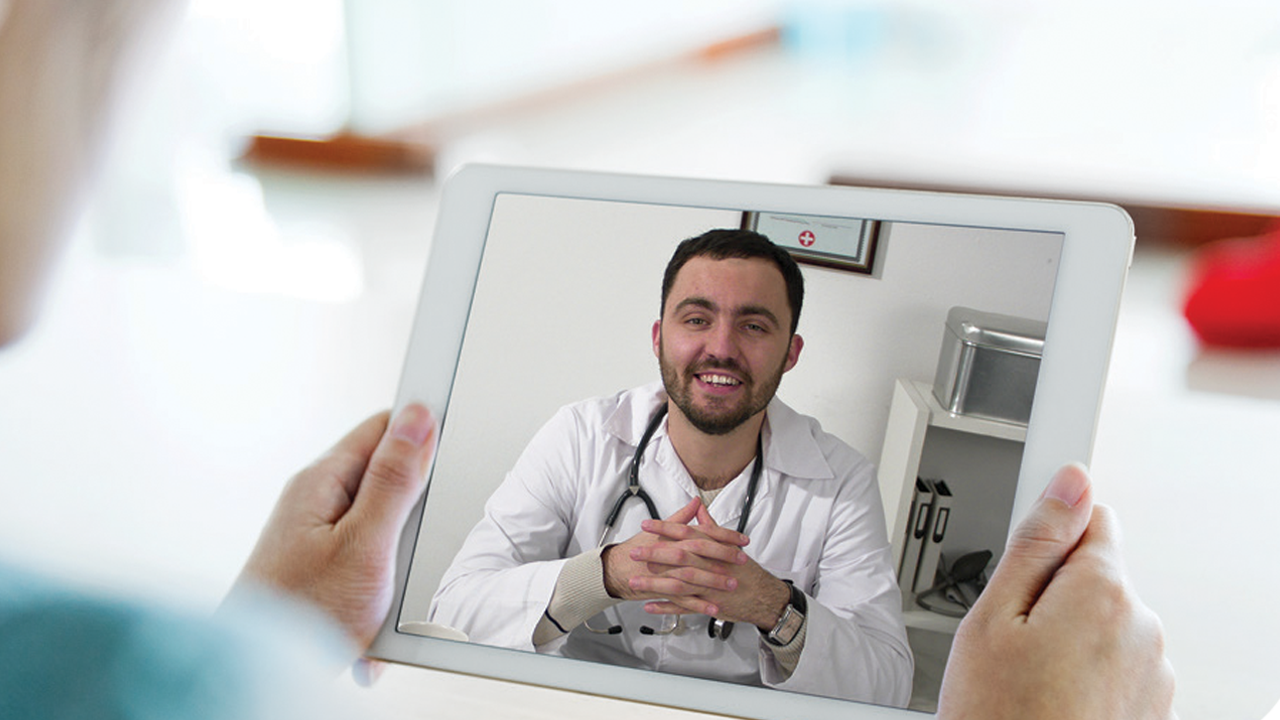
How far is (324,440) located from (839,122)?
85 cm

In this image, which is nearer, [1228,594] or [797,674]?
[797,674]

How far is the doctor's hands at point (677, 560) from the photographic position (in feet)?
1.69

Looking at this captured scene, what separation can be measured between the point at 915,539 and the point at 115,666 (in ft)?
1.47

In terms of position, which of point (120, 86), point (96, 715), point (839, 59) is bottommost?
point (96, 715)

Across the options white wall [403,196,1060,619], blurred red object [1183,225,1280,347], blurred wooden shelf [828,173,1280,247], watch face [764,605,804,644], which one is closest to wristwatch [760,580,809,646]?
watch face [764,605,804,644]

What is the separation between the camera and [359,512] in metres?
0.58

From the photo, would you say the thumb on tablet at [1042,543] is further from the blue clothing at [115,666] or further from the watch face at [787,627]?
the blue clothing at [115,666]

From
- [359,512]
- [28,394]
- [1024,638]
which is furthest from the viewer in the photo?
[28,394]

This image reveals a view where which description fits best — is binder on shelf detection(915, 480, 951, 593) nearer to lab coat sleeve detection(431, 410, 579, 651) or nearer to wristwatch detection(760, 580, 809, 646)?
wristwatch detection(760, 580, 809, 646)

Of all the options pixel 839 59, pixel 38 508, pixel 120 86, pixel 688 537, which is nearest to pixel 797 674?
pixel 688 537

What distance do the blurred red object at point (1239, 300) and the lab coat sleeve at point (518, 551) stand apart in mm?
710

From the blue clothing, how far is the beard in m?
0.29

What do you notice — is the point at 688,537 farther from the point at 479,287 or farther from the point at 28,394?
the point at 28,394

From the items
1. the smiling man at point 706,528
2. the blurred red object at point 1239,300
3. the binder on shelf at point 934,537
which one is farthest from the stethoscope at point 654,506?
the blurred red object at point 1239,300
